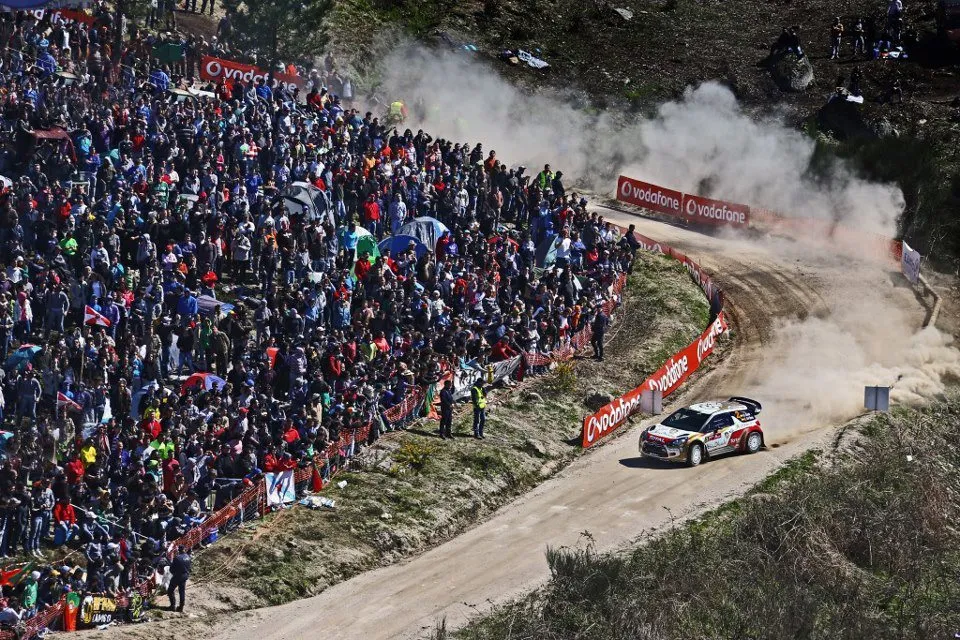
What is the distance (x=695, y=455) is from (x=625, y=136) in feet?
93.6

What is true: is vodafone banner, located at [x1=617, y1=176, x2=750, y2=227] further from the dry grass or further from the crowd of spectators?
the dry grass

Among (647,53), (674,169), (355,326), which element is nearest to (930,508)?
(355,326)

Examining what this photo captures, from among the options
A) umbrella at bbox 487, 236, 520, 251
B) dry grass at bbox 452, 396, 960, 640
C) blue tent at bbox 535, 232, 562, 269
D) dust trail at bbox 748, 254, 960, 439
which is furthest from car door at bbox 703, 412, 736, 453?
blue tent at bbox 535, 232, 562, 269

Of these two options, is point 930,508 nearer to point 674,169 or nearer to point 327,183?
point 327,183

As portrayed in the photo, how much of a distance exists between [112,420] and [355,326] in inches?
288

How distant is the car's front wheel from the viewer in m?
35.2

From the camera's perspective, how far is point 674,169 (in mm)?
59000

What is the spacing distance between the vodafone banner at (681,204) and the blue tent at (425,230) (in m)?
18.4

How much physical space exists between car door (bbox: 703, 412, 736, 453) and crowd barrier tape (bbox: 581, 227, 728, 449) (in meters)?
2.94

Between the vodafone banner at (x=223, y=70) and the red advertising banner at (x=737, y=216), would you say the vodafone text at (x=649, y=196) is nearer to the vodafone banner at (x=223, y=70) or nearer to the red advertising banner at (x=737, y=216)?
the red advertising banner at (x=737, y=216)

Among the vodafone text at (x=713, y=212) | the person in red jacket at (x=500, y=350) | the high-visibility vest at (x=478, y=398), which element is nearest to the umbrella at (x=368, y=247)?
the person in red jacket at (x=500, y=350)

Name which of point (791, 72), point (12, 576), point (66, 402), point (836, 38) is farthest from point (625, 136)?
point (12, 576)

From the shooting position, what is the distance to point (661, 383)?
1522 inches

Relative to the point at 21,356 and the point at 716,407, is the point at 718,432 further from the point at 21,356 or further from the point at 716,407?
the point at 21,356
